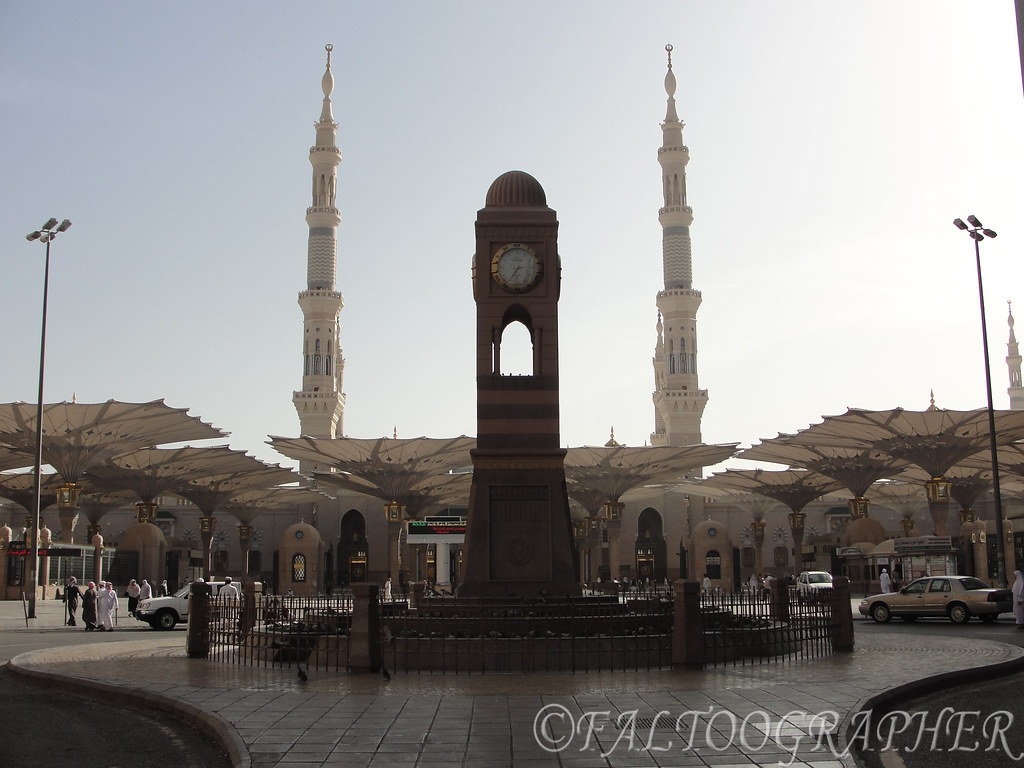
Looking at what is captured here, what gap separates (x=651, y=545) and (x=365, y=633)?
64284 mm

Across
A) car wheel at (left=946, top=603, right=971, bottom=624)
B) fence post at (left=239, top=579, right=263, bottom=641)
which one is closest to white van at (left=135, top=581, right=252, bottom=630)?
fence post at (left=239, top=579, right=263, bottom=641)

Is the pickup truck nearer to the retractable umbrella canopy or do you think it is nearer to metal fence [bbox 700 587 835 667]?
the retractable umbrella canopy

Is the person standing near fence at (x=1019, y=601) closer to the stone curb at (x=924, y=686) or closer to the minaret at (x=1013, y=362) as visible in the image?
the stone curb at (x=924, y=686)

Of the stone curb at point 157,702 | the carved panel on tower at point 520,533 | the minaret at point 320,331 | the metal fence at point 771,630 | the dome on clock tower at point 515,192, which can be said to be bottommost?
the stone curb at point 157,702

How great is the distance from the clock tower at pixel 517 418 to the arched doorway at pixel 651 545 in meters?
55.9

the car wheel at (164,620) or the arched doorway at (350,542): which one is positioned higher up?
the arched doorway at (350,542)

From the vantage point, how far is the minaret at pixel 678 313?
255ft

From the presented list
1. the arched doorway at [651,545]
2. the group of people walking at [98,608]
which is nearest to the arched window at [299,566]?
the arched doorway at [651,545]

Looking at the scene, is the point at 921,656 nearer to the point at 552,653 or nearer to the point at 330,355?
the point at 552,653

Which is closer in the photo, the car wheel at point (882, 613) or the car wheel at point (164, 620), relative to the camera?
the car wheel at point (164, 620)

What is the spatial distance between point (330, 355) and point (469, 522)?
2353 inches

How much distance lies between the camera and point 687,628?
13.8m
